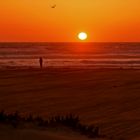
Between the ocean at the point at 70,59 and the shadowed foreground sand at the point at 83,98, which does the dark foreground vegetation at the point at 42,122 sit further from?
the ocean at the point at 70,59

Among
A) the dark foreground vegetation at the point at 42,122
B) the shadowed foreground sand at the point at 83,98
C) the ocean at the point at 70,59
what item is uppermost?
the ocean at the point at 70,59

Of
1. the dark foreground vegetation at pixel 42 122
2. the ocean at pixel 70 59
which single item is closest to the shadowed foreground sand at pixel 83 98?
the dark foreground vegetation at pixel 42 122

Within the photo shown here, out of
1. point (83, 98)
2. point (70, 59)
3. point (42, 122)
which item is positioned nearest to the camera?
point (42, 122)

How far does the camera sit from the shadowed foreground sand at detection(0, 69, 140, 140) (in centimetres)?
1191

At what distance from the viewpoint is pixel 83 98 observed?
1544 cm

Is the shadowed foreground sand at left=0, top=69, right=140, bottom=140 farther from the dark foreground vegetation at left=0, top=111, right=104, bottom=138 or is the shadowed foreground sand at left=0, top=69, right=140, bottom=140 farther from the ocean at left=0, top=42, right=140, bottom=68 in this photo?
the ocean at left=0, top=42, right=140, bottom=68

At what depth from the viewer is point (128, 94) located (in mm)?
16703

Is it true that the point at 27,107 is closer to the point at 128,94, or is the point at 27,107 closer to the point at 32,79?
the point at 128,94

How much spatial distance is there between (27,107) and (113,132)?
130 inches

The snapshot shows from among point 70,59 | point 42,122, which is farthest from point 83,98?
point 70,59

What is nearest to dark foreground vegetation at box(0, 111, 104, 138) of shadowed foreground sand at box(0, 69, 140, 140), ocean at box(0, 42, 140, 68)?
shadowed foreground sand at box(0, 69, 140, 140)

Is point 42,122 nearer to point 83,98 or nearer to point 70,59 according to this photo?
point 83,98

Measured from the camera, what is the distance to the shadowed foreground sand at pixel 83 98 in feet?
39.1

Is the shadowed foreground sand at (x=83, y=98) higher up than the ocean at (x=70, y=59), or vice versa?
the ocean at (x=70, y=59)
